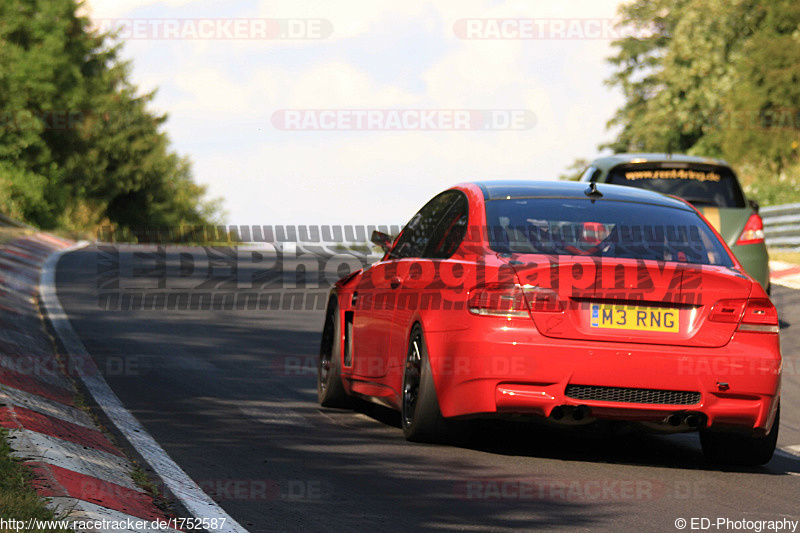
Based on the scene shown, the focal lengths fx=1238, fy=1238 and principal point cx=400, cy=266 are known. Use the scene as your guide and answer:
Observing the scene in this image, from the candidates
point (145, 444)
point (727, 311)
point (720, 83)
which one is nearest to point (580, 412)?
point (727, 311)

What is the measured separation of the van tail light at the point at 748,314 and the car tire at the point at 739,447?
61 centimetres

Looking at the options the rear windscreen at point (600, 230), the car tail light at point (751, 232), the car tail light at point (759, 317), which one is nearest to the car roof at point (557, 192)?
the rear windscreen at point (600, 230)

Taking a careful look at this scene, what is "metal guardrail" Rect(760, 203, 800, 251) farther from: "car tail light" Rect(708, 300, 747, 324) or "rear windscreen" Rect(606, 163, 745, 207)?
"car tail light" Rect(708, 300, 747, 324)

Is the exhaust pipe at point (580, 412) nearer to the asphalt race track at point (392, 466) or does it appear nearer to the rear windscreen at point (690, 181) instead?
the asphalt race track at point (392, 466)

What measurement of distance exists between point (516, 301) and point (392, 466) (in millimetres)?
1148

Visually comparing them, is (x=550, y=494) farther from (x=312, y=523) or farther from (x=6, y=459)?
(x=6, y=459)

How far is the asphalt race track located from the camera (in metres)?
5.73

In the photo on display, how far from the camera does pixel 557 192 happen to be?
7.84m

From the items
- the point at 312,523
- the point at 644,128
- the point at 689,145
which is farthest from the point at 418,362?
the point at 689,145

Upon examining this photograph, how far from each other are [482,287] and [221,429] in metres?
2.08

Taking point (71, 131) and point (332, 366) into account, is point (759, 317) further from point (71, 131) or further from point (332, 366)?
point (71, 131)

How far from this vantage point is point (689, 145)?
68.2 metres

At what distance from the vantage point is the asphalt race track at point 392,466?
5.73 m

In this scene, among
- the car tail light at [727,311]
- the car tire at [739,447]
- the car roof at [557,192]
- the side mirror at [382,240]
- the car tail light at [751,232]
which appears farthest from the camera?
the car tail light at [751,232]
